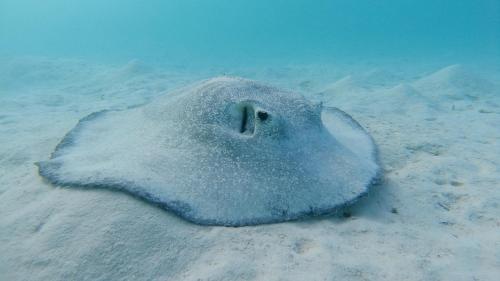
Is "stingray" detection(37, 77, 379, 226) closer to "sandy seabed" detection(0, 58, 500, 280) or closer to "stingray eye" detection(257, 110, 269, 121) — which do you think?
"stingray eye" detection(257, 110, 269, 121)

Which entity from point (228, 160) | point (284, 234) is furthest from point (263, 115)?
point (284, 234)

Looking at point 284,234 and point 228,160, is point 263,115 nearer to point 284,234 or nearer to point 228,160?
point 228,160

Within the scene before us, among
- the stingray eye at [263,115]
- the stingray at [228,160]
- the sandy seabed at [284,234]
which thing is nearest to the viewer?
the sandy seabed at [284,234]

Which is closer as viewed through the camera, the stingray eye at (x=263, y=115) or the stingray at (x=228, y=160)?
the stingray at (x=228, y=160)

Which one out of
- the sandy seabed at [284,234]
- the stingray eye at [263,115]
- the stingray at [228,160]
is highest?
the stingray eye at [263,115]

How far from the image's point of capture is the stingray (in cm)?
304

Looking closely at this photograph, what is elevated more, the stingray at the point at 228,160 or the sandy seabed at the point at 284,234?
the stingray at the point at 228,160

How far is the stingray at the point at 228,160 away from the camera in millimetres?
3037

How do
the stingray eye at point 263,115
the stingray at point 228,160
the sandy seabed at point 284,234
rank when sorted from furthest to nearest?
the stingray eye at point 263,115
the stingray at point 228,160
the sandy seabed at point 284,234

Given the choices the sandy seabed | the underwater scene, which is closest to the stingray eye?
the underwater scene

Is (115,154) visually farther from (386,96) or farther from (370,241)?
(386,96)

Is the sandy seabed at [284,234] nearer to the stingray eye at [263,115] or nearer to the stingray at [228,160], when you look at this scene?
the stingray at [228,160]

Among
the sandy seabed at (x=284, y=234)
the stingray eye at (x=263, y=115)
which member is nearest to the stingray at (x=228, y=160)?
the stingray eye at (x=263, y=115)

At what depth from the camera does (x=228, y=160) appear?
10.9 ft
